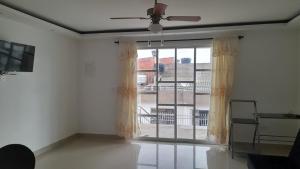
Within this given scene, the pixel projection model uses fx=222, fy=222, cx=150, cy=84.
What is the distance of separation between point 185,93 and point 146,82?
875 millimetres

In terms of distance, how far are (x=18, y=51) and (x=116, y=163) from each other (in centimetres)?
225

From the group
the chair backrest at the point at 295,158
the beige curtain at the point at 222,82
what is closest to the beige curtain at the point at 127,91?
the beige curtain at the point at 222,82

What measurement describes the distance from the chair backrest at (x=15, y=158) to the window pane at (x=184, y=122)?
3426 mm

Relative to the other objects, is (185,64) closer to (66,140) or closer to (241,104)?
(241,104)

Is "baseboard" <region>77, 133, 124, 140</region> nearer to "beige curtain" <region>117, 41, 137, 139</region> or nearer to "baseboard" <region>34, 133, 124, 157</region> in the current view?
"baseboard" <region>34, 133, 124, 157</region>

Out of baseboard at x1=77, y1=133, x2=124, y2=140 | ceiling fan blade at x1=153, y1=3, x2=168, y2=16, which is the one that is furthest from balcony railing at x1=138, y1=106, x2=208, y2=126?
ceiling fan blade at x1=153, y1=3, x2=168, y2=16

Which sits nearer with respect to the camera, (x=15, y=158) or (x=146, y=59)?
(x=15, y=158)

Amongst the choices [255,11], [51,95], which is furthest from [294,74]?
[51,95]

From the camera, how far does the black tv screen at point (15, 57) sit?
2.96m

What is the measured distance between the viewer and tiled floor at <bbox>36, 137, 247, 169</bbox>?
138 inches

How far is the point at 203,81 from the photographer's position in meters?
4.57

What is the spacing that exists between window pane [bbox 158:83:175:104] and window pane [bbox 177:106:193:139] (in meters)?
0.26

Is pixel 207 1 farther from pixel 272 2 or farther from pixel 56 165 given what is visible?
pixel 56 165

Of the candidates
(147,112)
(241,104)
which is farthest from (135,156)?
(241,104)
